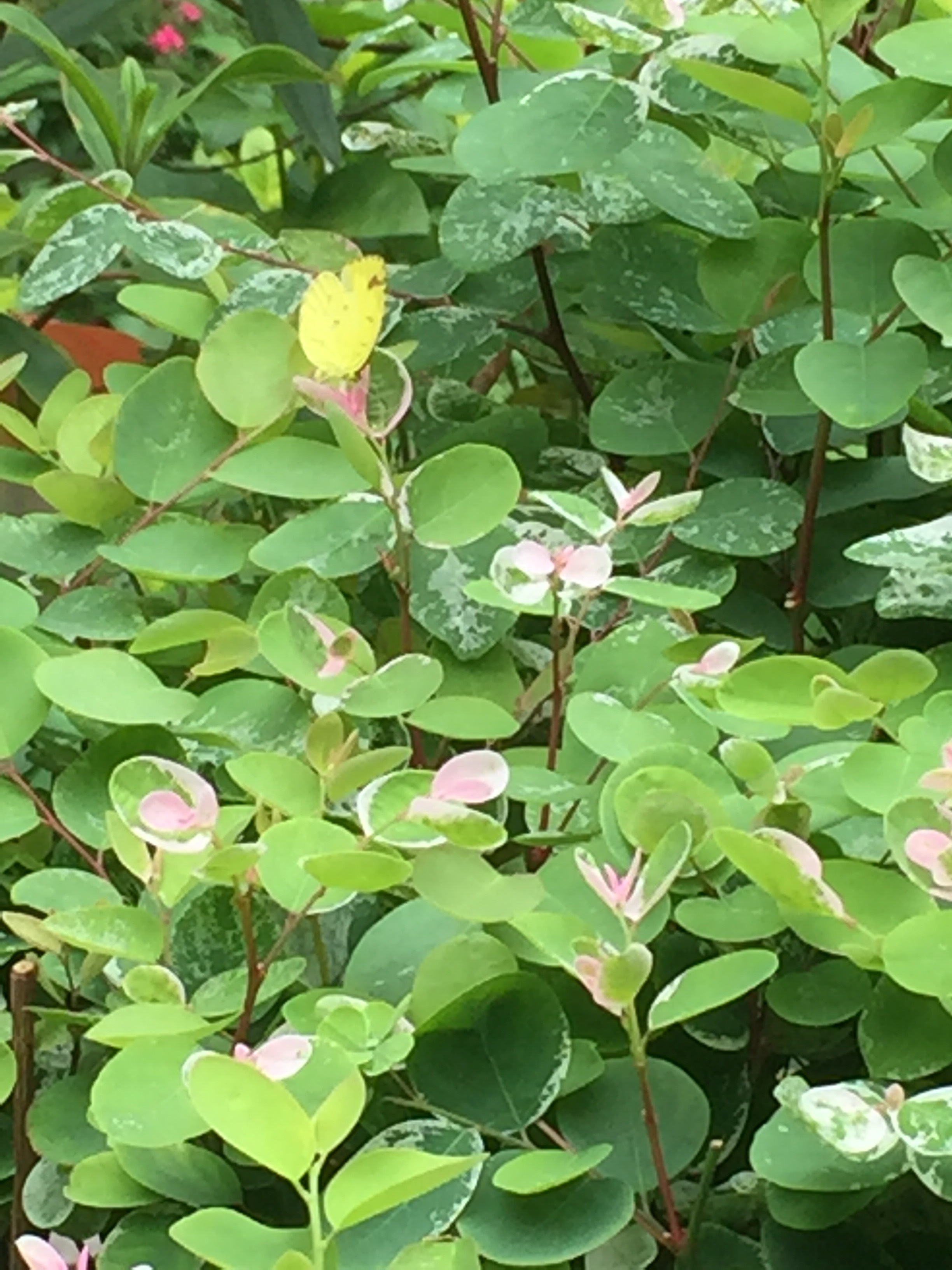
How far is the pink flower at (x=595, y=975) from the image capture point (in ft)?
0.89

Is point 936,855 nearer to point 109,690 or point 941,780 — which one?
point 941,780

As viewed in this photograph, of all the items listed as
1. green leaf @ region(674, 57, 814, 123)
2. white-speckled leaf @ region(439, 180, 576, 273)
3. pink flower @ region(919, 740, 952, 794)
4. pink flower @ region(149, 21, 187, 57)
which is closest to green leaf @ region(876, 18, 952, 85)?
green leaf @ region(674, 57, 814, 123)

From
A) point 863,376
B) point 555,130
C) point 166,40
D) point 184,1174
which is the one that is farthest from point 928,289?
point 166,40

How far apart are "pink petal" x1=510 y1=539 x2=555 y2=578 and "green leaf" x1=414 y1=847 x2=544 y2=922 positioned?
8 cm

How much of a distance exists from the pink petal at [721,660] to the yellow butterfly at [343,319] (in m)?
0.13

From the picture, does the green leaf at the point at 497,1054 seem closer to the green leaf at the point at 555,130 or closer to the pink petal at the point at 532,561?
the pink petal at the point at 532,561

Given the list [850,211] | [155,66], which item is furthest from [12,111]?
[155,66]

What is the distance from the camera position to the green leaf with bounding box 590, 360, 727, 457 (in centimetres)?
51

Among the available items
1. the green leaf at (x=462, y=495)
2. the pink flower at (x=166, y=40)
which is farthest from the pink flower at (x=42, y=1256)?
the pink flower at (x=166, y=40)

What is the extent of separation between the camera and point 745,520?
18.6 inches

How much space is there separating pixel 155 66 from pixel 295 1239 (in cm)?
118

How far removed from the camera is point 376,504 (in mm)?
420

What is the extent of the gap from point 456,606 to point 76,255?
215 mm

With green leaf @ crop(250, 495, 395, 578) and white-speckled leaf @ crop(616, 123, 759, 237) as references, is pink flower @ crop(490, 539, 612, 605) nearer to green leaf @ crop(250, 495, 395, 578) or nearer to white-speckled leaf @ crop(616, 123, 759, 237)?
Result: green leaf @ crop(250, 495, 395, 578)
